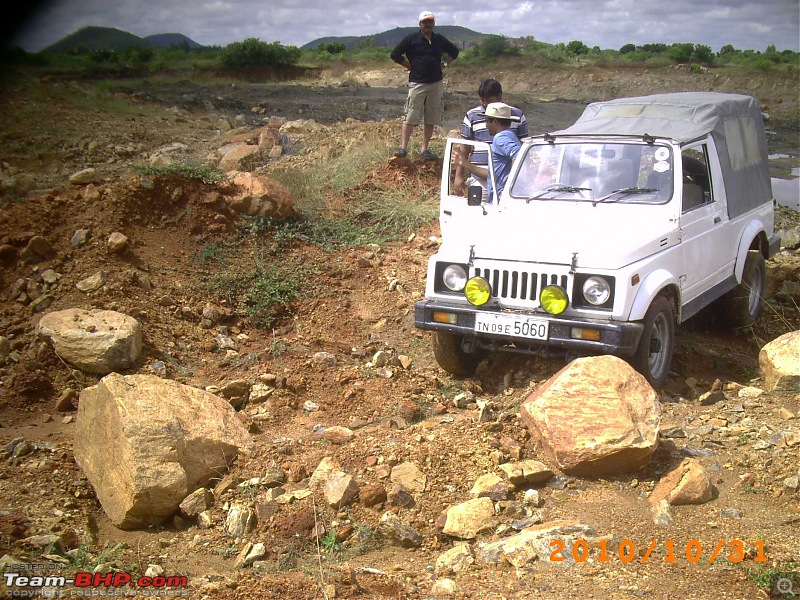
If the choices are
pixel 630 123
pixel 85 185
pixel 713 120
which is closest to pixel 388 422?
pixel 630 123

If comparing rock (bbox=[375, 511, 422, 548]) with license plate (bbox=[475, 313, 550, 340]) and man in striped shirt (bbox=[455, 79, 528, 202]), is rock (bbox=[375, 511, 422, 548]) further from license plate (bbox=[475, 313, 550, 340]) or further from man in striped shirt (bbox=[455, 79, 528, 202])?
man in striped shirt (bbox=[455, 79, 528, 202])

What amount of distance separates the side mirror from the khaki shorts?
15.9 feet

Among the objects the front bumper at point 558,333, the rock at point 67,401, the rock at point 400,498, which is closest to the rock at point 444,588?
the rock at point 400,498

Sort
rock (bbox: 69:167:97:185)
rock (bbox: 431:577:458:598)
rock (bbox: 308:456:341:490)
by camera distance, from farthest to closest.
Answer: rock (bbox: 69:167:97:185) < rock (bbox: 308:456:341:490) < rock (bbox: 431:577:458:598)

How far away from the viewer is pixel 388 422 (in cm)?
567

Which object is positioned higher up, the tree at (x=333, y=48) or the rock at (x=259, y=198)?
the tree at (x=333, y=48)

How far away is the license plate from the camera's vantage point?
17.8 ft

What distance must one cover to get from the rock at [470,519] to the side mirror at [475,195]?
111 inches

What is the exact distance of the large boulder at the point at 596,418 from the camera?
449 cm

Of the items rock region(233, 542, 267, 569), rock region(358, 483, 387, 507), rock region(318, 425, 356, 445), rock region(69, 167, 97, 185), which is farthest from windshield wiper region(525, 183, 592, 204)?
rock region(69, 167, 97, 185)

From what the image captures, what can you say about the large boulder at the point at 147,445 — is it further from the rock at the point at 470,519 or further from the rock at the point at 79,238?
the rock at the point at 79,238

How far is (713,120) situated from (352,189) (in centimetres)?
545

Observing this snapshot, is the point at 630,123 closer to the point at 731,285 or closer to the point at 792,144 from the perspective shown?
the point at 731,285

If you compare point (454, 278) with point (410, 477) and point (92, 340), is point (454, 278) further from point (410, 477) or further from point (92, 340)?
point (92, 340)
